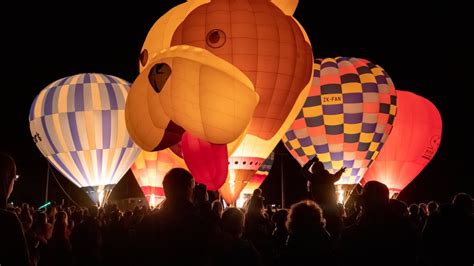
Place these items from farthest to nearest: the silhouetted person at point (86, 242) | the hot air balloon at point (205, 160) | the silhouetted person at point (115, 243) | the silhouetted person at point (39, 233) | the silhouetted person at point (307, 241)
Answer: the hot air balloon at point (205, 160), the silhouetted person at point (115, 243), the silhouetted person at point (86, 242), the silhouetted person at point (39, 233), the silhouetted person at point (307, 241)

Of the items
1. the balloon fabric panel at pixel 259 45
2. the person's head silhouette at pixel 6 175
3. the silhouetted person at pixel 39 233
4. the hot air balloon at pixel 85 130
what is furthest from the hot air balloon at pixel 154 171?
the person's head silhouette at pixel 6 175

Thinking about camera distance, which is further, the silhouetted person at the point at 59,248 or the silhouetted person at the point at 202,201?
the silhouetted person at the point at 59,248

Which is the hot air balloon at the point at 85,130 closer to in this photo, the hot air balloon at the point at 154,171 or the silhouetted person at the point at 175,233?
the hot air balloon at the point at 154,171

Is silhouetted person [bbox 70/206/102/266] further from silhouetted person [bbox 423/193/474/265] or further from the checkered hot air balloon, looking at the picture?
the checkered hot air balloon

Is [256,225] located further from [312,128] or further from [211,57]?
[312,128]

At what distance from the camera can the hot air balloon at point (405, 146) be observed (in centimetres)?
1564

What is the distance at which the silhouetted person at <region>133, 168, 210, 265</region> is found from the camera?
2.40m

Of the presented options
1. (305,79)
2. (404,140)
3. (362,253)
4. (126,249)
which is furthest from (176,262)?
(404,140)

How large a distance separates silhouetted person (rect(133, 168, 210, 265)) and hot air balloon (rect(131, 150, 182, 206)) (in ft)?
40.7

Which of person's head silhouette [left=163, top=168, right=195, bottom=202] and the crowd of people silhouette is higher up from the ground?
person's head silhouette [left=163, top=168, right=195, bottom=202]

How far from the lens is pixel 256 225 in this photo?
4707mm

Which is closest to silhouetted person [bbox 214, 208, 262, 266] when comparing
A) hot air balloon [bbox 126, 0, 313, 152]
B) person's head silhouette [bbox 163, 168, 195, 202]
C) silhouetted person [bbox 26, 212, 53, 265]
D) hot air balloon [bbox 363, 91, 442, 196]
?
person's head silhouette [bbox 163, 168, 195, 202]

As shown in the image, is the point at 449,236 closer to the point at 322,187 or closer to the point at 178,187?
the point at 322,187

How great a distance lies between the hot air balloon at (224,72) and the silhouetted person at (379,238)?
15.3 ft
